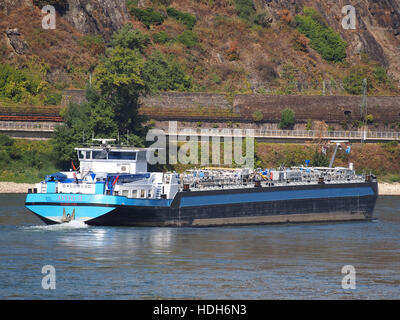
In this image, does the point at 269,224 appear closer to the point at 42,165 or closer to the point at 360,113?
the point at 42,165

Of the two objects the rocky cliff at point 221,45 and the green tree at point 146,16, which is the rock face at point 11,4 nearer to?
the rocky cliff at point 221,45

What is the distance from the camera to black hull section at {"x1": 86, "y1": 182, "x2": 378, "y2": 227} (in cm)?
7131

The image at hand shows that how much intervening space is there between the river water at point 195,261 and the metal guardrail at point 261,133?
52.6m

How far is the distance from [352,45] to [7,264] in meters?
143

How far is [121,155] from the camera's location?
76.0 meters

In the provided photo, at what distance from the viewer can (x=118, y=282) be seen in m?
47.8

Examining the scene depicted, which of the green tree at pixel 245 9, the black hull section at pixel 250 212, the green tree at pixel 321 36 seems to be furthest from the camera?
the green tree at pixel 245 9

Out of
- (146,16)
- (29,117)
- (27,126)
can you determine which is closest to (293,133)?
(29,117)

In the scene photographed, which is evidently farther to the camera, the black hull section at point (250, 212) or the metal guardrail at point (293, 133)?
the metal guardrail at point (293, 133)

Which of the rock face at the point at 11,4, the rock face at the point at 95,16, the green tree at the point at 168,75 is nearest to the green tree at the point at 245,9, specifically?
the rock face at the point at 95,16

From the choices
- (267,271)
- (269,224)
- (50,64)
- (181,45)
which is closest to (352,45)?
(181,45)

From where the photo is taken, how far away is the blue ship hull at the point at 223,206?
69.2m
